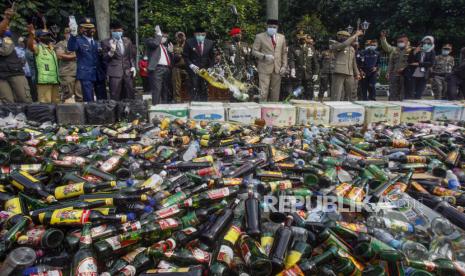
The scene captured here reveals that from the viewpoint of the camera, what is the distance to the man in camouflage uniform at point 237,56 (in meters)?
9.50

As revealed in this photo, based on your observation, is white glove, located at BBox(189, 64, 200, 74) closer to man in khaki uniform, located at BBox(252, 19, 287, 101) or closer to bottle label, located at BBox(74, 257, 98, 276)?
man in khaki uniform, located at BBox(252, 19, 287, 101)

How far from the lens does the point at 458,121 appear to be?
7.34 meters

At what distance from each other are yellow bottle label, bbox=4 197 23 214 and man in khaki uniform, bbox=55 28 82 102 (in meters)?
5.83

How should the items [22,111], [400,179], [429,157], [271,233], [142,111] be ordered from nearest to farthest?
[271,233] → [400,179] → [429,157] → [22,111] → [142,111]

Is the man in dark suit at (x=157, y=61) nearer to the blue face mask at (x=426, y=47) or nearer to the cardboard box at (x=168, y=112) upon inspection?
the cardboard box at (x=168, y=112)

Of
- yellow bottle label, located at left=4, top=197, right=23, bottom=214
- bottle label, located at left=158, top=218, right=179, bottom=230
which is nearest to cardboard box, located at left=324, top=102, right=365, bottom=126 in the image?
bottle label, located at left=158, top=218, right=179, bottom=230

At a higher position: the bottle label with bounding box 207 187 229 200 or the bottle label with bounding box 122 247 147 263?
the bottle label with bounding box 207 187 229 200

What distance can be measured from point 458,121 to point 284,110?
3.75m

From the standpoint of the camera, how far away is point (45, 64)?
7422 mm

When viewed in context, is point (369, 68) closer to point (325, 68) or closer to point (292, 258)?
point (325, 68)

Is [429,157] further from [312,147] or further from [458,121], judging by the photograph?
[458,121]

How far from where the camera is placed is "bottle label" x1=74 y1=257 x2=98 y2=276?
2.20m

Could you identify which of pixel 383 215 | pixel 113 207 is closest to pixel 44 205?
pixel 113 207

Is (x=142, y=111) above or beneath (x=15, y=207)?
above
